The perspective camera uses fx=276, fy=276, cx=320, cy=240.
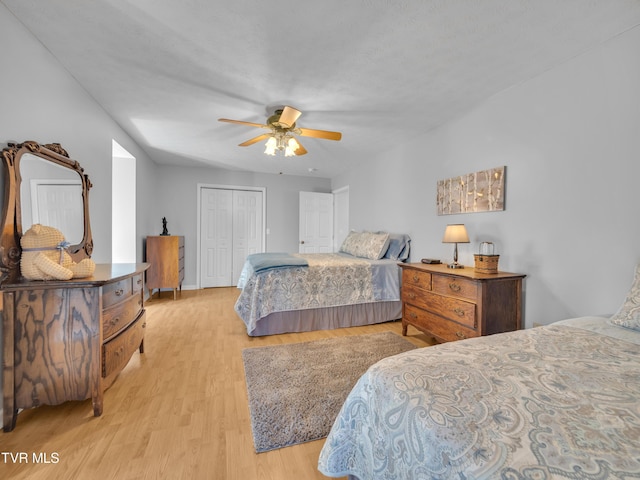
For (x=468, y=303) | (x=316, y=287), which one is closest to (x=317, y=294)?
(x=316, y=287)

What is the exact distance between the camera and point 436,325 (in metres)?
2.48

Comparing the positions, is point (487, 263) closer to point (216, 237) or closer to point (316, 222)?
point (316, 222)

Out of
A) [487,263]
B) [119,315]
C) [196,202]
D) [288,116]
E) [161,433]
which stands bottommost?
[161,433]

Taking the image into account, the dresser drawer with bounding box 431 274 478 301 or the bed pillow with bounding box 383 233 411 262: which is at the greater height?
the bed pillow with bounding box 383 233 411 262

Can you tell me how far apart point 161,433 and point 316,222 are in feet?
15.4

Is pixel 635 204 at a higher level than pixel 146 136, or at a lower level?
lower

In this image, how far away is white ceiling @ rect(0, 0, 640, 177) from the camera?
1526mm

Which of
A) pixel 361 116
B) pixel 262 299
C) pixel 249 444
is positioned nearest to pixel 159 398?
pixel 249 444

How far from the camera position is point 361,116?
2.91 metres

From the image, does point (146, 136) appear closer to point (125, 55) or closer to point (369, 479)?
point (125, 55)

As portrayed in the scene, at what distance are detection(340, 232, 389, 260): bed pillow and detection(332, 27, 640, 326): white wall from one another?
3.34 ft

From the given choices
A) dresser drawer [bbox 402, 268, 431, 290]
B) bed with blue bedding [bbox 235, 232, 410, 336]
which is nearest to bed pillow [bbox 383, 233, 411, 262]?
bed with blue bedding [bbox 235, 232, 410, 336]

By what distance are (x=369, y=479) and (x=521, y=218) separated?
2.28 m

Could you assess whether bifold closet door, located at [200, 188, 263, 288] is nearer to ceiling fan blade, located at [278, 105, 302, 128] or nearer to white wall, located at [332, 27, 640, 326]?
ceiling fan blade, located at [278, 105, 302, 128]
